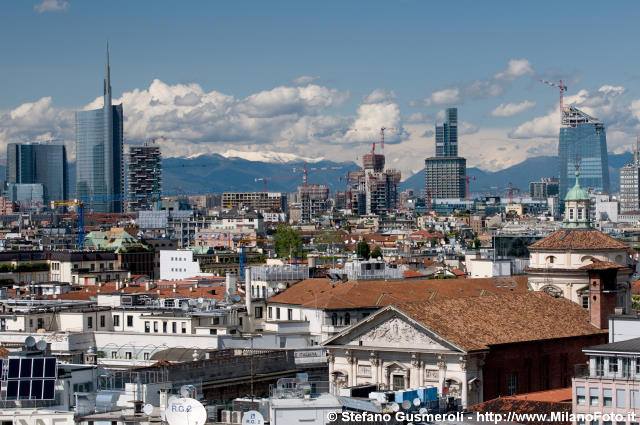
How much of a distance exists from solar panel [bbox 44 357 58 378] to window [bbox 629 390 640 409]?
58.2 ft

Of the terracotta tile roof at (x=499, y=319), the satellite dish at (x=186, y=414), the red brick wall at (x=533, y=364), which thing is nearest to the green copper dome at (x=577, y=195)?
the terracotta tile roof at (x=499, y=319)

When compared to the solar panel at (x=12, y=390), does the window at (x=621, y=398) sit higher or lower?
lower

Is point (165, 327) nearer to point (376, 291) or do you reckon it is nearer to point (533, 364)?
point (376, 291)

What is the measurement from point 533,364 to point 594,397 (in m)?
16.9

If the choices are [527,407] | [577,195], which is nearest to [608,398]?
[527,407]

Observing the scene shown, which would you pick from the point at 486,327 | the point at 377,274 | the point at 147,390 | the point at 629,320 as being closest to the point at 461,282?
the point at 377,274

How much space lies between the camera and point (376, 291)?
7881cm

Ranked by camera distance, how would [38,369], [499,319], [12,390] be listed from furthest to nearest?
[499,319] < [38,369] < [12,390]

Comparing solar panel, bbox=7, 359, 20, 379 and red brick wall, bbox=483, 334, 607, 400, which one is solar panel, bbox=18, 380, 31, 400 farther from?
red brick wall, bbox=483, 334, 607, 400

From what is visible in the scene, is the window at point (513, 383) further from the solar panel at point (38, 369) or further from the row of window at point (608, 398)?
the solar panel at point (38, 369)

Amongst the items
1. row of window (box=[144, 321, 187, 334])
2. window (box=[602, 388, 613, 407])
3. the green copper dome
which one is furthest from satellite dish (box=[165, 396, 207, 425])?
the green copper dome

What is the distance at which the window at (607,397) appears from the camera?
44.0 m

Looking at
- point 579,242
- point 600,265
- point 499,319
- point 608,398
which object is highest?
point 579,242

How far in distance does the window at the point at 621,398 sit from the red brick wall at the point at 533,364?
47.2 ft
